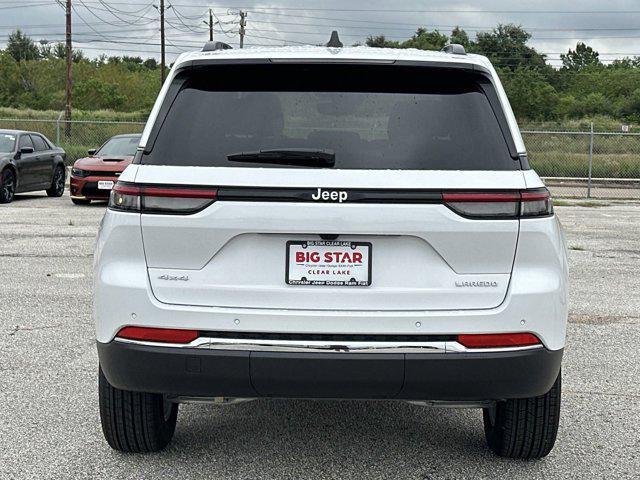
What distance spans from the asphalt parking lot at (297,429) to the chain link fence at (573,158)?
57.8ft

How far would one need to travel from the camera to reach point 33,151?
2031 centimetres

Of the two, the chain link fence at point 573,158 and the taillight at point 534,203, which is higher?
the taillight at point 534,203

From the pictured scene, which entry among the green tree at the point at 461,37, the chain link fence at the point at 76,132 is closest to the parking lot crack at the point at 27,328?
the chain link fence at the point at 76,132

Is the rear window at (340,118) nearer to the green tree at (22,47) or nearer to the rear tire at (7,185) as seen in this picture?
the rear tire at (7,185)

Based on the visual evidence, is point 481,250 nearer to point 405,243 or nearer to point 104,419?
point 405,243

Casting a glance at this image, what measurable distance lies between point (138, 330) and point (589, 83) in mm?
86614

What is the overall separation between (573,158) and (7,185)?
71.6 feet

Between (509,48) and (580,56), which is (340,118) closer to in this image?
(509,48)

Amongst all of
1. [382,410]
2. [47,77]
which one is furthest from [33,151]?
[47,77]

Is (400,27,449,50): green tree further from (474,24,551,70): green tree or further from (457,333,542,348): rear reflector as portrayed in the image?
(457,333,542,348): rear reflector

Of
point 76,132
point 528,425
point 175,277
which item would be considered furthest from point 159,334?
point 76,132

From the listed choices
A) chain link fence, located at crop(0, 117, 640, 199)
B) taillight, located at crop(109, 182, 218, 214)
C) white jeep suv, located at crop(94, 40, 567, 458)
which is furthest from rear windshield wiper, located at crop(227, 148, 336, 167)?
chain link fence, located at crop(0, 117, 640, 199)

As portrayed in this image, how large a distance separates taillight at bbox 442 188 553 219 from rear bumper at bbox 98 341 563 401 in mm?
550

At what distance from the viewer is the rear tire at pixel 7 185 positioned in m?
19.2
